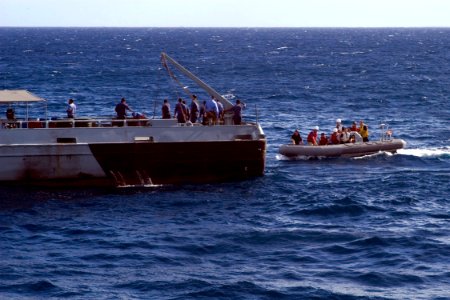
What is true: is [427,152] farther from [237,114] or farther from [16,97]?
[16,97]

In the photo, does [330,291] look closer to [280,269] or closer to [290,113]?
[280,269]

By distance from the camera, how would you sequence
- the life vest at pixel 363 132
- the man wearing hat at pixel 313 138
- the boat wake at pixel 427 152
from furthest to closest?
the boat wake at pixel 427 152, the life vest at pixel 363 132, the man wearing hat at pixel 313 138

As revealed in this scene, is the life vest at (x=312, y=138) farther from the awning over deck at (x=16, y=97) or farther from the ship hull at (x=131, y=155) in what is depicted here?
the awning over deck at (x=16, y=97)

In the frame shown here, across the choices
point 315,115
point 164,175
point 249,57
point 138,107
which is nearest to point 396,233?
point 164,175

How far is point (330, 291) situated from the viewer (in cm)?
2539

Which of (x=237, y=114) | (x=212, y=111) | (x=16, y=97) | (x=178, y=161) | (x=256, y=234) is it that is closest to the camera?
(x=256, y=234)

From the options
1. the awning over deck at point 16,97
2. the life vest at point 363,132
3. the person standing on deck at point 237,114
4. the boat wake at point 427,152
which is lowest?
the boat wake at point 427,152

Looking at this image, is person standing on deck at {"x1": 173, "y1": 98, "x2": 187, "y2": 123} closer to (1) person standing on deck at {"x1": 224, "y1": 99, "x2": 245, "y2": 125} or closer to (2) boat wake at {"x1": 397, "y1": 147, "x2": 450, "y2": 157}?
(1) person standing on deck at {"x1": 224, "y1": 99, "x2": 245, "y2": 125}

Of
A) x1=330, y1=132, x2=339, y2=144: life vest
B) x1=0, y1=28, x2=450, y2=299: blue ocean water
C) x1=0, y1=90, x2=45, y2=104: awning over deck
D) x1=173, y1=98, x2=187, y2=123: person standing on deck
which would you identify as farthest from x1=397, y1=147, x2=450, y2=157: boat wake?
x1=0, y1=90, x2=45, y2=104: awning over deck

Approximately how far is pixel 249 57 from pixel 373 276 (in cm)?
13728

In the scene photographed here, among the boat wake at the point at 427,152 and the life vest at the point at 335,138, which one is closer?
the life vest at the point at 335,138

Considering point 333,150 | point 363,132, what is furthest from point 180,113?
point 363,132

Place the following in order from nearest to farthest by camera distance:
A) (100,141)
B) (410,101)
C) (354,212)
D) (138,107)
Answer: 1. (354,212)
2. (100,141)
3. (138,107)
4. (410,101)

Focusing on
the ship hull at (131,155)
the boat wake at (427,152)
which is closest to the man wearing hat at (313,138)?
the boat wake at (427,152)
